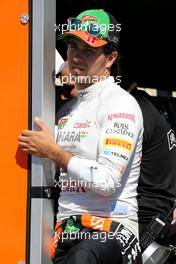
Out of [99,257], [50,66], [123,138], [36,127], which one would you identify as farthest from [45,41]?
[99,257]

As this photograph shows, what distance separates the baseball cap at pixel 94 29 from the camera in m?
2.28

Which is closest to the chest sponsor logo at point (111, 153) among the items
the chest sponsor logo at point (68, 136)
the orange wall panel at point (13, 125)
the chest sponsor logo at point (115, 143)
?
the chest sponsor logo at point (115, 143)

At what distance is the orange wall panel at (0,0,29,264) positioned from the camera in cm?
207

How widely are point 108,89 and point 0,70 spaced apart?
1.41 feet

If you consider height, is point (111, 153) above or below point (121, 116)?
below

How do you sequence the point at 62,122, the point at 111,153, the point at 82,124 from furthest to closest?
the point at 62,122 < the point at 82,124 < the point at 111,153

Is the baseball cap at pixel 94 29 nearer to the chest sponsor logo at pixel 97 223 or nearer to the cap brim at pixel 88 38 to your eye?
the cap brim at pixel 88 38

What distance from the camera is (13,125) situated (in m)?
2.10

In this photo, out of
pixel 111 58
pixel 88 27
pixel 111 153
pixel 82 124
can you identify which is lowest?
pixel 111 153

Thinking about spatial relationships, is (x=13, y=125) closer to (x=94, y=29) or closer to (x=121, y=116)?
(x=121, y=116)

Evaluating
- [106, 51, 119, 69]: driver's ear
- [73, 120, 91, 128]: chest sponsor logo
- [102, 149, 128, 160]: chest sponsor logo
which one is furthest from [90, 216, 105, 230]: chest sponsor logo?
[106, 51, 119, 69]: driver's ear

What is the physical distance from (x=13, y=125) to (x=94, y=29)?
1.67 ft

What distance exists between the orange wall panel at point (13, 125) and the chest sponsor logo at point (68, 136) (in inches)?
8.6

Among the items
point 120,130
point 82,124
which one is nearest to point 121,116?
point 120,130
